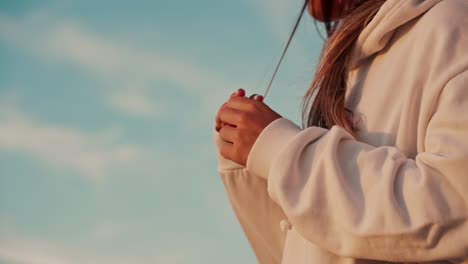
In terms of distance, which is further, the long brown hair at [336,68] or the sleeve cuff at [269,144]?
the long brown hair at [336,68]

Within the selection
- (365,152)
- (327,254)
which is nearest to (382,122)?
(365,152)

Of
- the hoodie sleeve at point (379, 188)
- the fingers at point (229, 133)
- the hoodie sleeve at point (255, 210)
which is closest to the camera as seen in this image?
the hoodie sleeve at point (379, 188)

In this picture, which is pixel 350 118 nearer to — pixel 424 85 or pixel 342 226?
pixel 424 85

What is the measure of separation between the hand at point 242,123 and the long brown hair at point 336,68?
26 centimetres

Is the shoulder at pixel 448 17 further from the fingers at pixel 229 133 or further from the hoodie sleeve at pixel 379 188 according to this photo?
the fingers at pixel 229 133

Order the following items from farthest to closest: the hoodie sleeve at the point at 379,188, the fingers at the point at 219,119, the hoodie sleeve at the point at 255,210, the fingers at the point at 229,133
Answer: the hoodie sleeve at the point at 255,210
the fingers at the point at 219,119
the fingers at the point at 229,133
the hoodie sleeve at the point at 379,188

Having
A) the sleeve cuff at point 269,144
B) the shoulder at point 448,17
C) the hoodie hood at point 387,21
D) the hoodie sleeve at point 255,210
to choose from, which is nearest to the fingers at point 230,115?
the sleeve cuff at point 269,144

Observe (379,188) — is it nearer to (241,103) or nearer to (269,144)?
(269,144)

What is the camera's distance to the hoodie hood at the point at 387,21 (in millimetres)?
1943

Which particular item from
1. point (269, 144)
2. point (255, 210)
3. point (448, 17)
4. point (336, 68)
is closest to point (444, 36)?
point (448, 17)

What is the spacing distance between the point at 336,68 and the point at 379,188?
2.00 ft

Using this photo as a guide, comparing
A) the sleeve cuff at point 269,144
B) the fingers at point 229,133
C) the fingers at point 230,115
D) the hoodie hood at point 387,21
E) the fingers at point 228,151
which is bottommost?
the sleeve cuff at point 269,144

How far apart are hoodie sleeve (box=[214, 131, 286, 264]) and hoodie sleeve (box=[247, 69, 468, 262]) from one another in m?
0.46

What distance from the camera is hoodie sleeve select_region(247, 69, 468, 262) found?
62.1 inches
